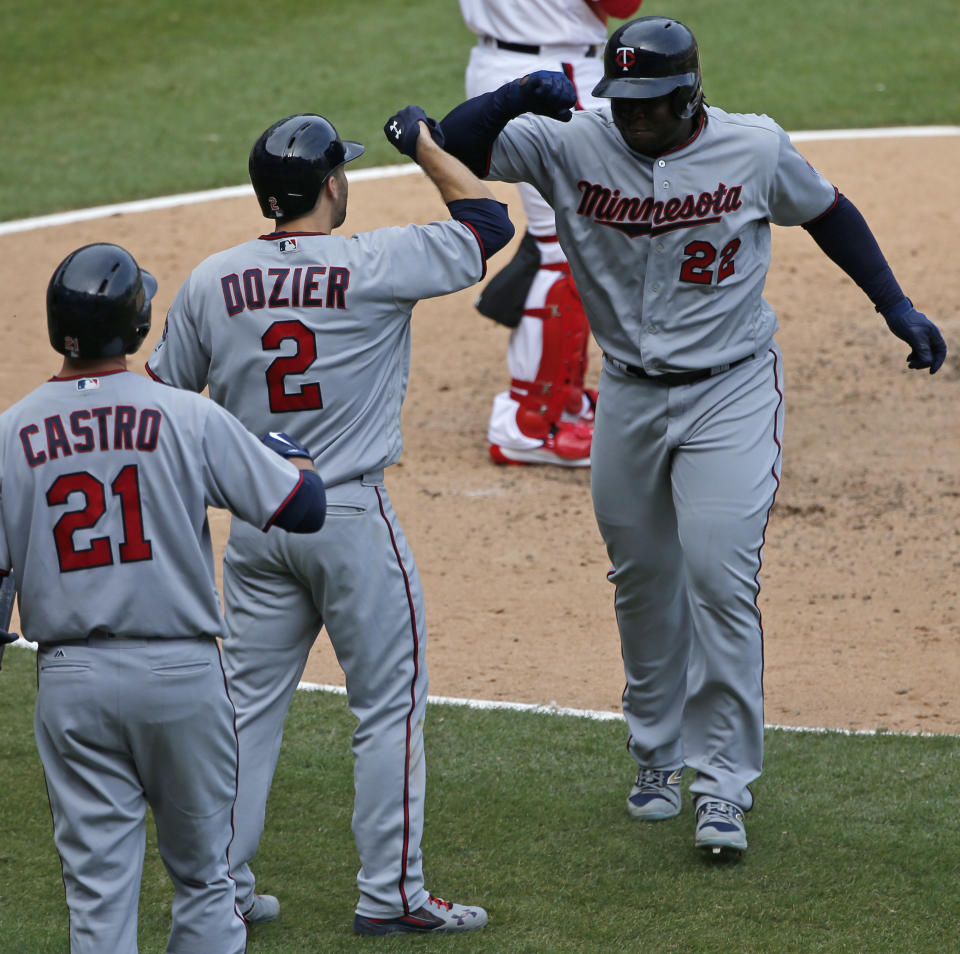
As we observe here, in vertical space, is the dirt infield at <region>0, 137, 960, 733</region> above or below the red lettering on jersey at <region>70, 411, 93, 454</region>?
below

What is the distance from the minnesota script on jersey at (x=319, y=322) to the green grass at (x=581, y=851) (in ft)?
3.67

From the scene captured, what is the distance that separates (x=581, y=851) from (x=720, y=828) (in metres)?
0.37

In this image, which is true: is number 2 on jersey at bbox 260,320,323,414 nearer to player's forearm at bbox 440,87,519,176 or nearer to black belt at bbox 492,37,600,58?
player's forearm at bbox 440,87,519,176

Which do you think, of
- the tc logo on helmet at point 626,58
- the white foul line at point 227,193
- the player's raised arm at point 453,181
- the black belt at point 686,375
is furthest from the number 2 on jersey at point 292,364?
the white foul line at point 227,193

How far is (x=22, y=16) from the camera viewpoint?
16.2m

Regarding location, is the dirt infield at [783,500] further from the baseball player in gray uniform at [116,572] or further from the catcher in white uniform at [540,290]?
the baseball player in gray uniform at [116,572]

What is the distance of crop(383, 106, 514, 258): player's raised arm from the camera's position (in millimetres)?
3656

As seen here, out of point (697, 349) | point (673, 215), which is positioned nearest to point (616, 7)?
point (673, 215)

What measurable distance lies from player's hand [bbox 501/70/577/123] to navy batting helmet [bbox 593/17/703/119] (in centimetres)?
14

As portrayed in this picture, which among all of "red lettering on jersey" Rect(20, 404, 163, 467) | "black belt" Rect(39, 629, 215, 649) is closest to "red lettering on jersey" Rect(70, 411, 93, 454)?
"red lettering on jersey" Rect(20, 404, 163, 467)

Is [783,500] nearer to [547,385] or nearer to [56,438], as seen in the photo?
[547,385]

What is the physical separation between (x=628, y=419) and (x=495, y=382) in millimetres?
4342

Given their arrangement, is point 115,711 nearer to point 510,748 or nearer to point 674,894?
point 674,894

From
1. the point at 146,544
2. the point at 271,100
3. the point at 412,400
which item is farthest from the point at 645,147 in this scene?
the point at 271,100
